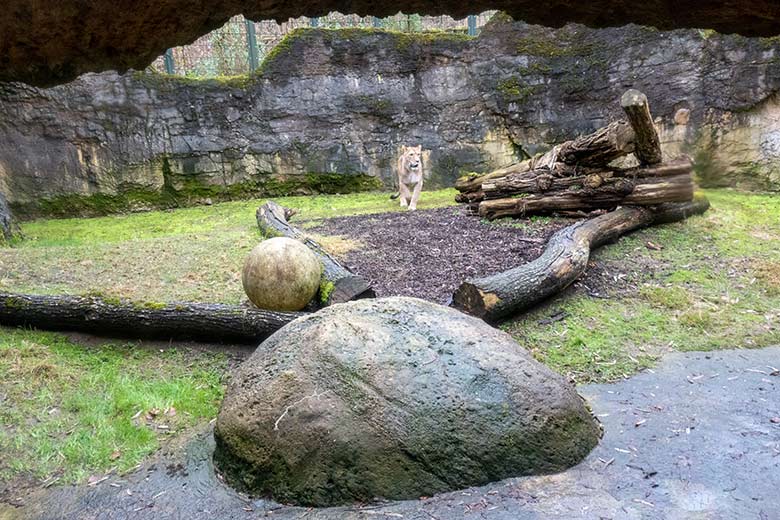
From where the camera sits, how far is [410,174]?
11992 millimetres

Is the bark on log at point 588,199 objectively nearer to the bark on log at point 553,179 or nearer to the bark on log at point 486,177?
the bark on log at point 553,179

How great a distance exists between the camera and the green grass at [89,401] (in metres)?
4.07

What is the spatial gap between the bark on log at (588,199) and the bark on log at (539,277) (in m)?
0.65

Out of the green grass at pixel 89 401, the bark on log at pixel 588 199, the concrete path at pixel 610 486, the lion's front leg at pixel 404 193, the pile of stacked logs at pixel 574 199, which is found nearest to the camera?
the concrete path at pixel 610 486

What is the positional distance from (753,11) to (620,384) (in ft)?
12.9

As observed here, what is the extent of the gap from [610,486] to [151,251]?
7328 millimetres

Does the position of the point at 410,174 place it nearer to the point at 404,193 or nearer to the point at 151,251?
the point at 404,193

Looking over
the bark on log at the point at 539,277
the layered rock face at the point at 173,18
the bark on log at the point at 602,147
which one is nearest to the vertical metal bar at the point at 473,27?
the bark on log at the point at 602,147

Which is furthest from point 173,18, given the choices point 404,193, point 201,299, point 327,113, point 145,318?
point 327,113

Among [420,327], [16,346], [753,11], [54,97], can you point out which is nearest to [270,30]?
[54,97]

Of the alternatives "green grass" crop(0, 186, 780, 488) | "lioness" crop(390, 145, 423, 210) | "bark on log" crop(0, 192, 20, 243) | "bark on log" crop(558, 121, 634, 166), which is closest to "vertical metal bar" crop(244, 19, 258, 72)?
"lioness" crop(390, 145, 423, 210)

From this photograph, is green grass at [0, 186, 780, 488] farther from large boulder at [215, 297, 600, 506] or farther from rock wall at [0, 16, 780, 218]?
rock wall at [0, 16, 780, 218]

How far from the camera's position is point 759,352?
17.9 feet

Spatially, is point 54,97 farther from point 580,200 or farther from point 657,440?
point 657,440
